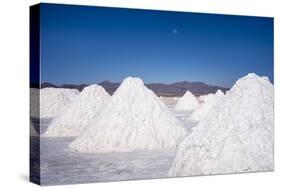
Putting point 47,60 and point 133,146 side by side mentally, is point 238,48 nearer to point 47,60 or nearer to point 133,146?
point 133,146

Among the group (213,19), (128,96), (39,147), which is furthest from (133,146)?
(213,19)

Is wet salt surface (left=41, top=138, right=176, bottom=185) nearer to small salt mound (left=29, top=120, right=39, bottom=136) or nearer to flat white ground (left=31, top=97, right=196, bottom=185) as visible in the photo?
flat white ground (left=31, top=97, right=196, bottom=185)

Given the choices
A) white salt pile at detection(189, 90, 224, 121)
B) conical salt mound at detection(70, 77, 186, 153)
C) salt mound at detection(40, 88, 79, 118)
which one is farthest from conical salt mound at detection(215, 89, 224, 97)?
salt mound at detection(40, 88, 79, 118)

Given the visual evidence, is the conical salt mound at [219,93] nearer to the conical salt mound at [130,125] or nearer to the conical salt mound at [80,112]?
the conical salt mound at [130,125]

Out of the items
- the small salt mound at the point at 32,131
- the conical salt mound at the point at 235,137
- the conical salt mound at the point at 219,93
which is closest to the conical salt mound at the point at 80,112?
the small salt mound at the point at 32,131

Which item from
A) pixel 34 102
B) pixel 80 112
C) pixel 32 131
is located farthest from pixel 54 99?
pixel 32 131

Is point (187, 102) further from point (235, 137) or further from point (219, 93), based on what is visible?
point (235, 137)
